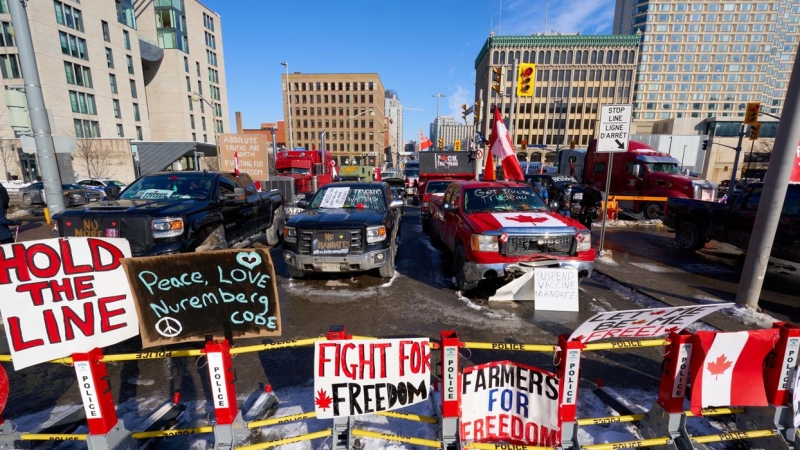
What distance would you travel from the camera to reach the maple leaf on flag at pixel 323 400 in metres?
2.38

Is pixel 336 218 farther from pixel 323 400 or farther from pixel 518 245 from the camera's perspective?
pixel 323 400

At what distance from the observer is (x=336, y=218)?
5953mm

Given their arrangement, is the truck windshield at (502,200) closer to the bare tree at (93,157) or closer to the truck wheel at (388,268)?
the truck wheel at (388,268)

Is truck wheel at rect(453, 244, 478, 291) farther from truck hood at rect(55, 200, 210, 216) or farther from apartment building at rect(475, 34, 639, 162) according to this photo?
apartment building at rect(475, 34, 639, 162)

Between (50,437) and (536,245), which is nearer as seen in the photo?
(50,437)

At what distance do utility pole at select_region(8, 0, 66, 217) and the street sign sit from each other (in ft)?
34.7

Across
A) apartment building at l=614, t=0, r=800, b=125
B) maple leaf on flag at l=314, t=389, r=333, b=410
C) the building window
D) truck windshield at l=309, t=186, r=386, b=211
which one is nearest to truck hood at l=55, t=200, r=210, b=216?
truck windshield at l=309, t=186, r=386, b=211

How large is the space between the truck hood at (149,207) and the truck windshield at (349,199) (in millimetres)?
2055

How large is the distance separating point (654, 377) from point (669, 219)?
7513 mm

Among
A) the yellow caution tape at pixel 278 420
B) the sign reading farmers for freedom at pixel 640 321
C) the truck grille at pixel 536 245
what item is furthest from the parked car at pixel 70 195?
the sign reading farmers for freedom at pixel 640 321

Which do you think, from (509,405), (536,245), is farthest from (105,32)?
(509,405)

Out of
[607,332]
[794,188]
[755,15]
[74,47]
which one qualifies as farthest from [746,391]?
[755,15]

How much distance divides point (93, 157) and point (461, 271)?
41185mm

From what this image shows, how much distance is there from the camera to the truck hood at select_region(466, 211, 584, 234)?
5047 mm
